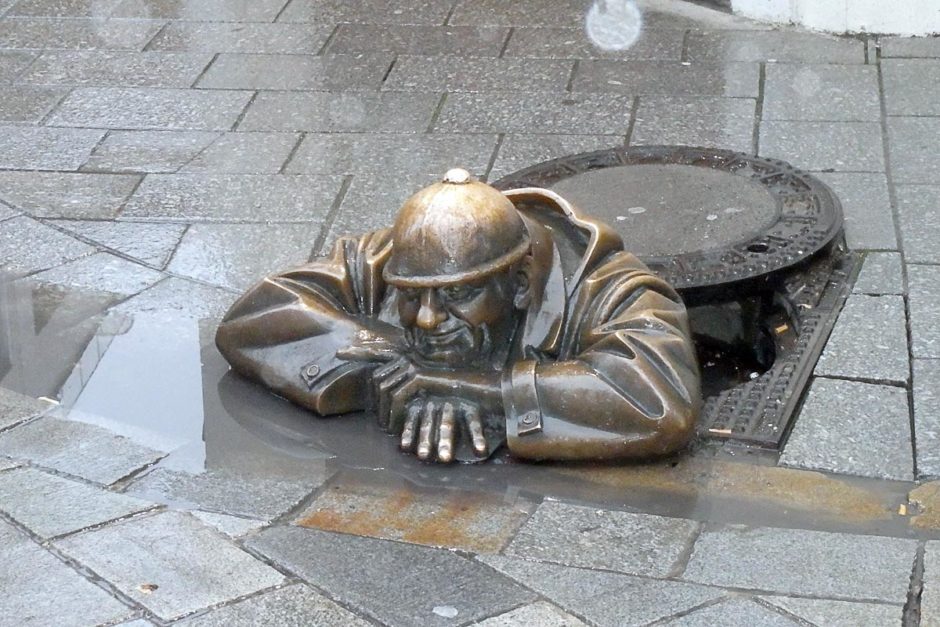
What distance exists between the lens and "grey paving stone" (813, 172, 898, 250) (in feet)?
18.8

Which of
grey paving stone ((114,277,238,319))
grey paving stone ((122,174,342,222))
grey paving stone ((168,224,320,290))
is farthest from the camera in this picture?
grey paving stone ((122,174,342,222))

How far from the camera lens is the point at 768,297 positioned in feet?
17.6

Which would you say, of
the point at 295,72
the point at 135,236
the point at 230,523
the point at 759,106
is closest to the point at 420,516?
the point at 230,523

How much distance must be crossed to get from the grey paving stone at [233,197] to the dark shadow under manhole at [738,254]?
33.7 inches

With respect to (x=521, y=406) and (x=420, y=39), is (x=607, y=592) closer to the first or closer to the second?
(x=521, y=406)

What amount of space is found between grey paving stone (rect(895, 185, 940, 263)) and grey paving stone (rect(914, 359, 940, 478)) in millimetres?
857

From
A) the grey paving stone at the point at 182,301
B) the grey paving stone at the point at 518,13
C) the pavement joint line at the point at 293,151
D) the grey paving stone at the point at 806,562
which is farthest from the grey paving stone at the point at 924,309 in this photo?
the grey paving stone at the point at 518,13

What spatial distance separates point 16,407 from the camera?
189 inches

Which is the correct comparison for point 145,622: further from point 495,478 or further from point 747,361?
point 747,361

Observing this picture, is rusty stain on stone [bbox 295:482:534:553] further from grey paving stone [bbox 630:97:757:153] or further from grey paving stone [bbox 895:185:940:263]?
grey paving stone [bbox 630:97:757:153]

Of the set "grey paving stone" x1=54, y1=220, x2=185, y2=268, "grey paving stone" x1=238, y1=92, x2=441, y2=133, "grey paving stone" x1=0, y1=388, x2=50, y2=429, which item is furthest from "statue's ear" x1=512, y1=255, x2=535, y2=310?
"grey paving stone" x1=238, y1=92, x2=441, y2=133

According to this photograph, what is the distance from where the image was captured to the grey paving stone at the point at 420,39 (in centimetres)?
790

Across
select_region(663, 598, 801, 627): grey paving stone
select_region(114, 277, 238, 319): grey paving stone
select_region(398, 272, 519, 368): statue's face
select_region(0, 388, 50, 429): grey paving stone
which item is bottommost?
select_region(114, 277, 238, 319): grey paving stone

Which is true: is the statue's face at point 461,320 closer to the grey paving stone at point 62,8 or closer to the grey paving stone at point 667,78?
the grey paving stone at point 667,78
